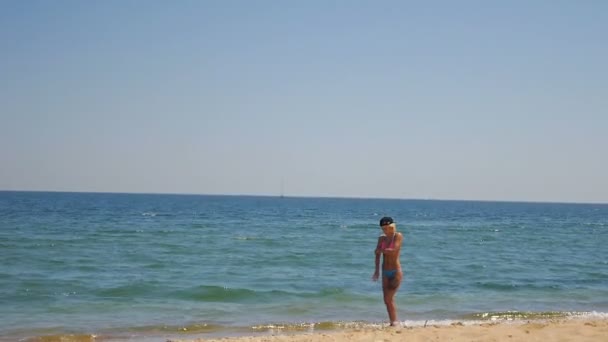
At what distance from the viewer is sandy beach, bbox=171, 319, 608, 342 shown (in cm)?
842

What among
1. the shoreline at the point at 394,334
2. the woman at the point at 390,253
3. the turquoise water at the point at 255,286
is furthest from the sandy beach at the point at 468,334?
the turquoise water at the point at 255,286

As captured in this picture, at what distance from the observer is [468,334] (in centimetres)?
873

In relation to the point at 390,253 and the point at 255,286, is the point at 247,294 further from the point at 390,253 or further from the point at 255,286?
the point at 390,253

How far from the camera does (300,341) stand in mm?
8492

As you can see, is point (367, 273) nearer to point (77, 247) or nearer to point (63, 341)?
point (63, 341)

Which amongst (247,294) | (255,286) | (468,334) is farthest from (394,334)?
(255,286)

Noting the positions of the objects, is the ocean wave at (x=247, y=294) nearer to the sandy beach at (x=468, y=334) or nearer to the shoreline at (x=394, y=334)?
the shoreline at (x=394, y=334)

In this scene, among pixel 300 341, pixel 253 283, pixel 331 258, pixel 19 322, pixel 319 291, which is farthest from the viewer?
pixel 331 258

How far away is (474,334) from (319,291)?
19.5ft

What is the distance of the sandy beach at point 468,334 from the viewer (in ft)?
27.6

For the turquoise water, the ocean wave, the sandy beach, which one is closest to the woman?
the sandy beach

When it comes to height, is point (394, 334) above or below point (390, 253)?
below

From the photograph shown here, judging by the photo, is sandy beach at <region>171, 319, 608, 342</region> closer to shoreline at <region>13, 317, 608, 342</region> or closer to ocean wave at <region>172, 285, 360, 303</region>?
shoreline at <region>13, 317, 608, 342</region>

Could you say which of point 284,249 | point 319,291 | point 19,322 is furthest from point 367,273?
point 19,322
